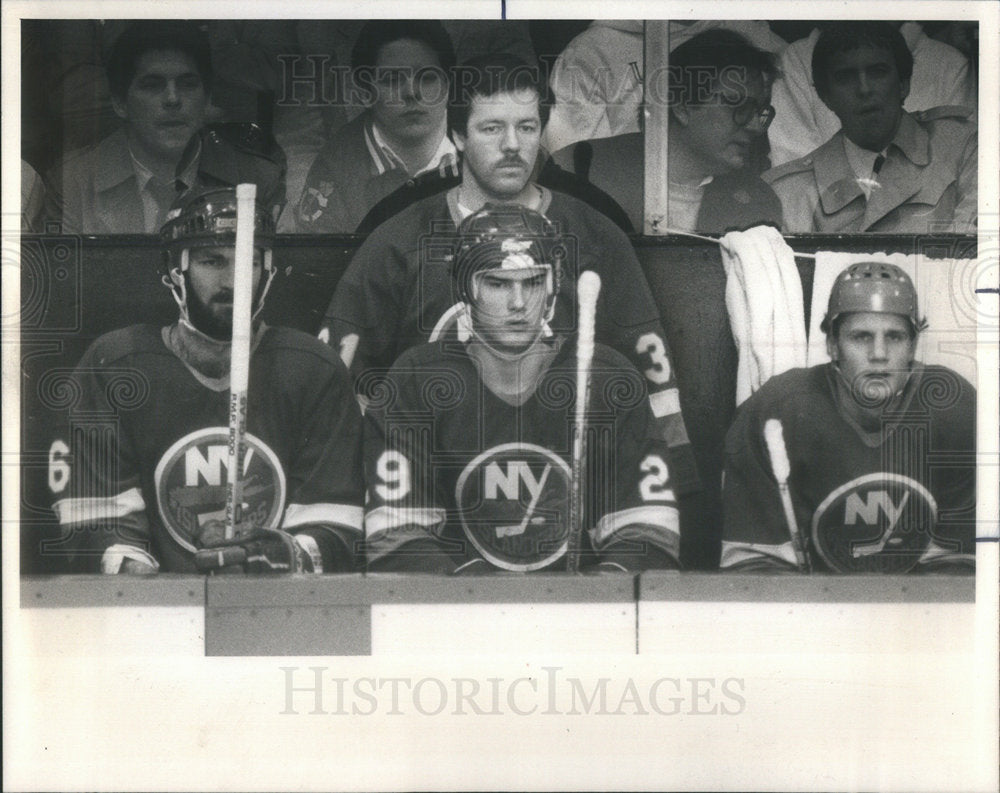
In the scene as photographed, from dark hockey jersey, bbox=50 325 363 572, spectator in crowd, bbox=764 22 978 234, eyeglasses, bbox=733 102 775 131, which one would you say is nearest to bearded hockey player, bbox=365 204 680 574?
dark hockey jersey, bbox=50 325 363 572

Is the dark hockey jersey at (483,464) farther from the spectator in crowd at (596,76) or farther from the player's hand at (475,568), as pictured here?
the spectator in crowd at (596,76)

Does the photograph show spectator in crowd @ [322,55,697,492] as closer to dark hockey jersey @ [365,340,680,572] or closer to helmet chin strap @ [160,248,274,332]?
dark hockey jersey @ [365,340,680,572]

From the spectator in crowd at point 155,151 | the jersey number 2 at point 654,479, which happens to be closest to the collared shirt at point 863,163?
the jersey number 2 at point 654,479

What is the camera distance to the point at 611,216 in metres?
5.43

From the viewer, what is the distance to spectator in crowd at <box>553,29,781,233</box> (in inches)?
214

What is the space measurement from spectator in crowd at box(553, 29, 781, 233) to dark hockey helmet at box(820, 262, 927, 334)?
13.1 inches

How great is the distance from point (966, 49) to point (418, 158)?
77.7 inches

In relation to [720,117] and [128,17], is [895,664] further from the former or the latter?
[128,17]

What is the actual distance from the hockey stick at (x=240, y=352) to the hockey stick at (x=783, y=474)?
6.07ft

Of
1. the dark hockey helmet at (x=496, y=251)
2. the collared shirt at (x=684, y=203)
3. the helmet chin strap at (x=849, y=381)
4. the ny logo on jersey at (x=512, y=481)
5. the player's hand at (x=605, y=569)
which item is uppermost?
the collared shirt at (x=684, y=203)

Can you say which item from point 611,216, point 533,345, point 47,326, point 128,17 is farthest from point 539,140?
point 47,326

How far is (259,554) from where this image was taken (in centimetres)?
541

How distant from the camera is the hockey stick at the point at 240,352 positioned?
17.7 ft

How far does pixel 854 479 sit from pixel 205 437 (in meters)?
2.29
